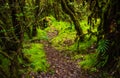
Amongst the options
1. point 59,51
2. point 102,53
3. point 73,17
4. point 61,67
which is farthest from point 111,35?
point 73,17

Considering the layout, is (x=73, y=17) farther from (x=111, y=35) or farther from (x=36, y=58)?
(x=111, y=35)

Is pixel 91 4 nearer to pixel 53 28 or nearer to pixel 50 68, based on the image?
pixel 50 68

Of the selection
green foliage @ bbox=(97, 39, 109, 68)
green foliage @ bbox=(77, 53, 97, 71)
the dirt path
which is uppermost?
green foliage @ bbox=(97, 39, 109, 68)

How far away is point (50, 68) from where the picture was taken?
1031 centimetres

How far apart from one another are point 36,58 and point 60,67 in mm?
1327

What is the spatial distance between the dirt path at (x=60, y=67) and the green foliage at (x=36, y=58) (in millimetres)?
333

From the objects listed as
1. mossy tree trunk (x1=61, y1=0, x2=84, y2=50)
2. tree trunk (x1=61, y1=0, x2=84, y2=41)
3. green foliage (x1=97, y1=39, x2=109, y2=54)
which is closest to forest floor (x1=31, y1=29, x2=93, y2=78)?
green foliage (x1=97, y1=39, x2=109, y2=54)

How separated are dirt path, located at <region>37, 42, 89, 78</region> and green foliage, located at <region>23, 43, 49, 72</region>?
333 mm

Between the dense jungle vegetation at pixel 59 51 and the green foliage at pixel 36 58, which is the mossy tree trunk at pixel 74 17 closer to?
the dense jungle vegetation at pixel 59 51

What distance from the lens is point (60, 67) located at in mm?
10477

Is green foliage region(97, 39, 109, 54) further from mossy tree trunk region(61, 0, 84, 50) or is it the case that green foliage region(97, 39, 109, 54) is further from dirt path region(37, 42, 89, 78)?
mossy tree trunk region(61, 0, 84, 50)

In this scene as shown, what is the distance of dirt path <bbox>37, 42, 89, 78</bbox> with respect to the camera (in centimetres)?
957

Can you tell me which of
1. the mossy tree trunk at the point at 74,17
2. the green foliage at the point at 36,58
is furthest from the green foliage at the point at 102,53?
the mossy tree trunk at the point at 74,17

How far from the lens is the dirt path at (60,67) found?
957 centimetres
